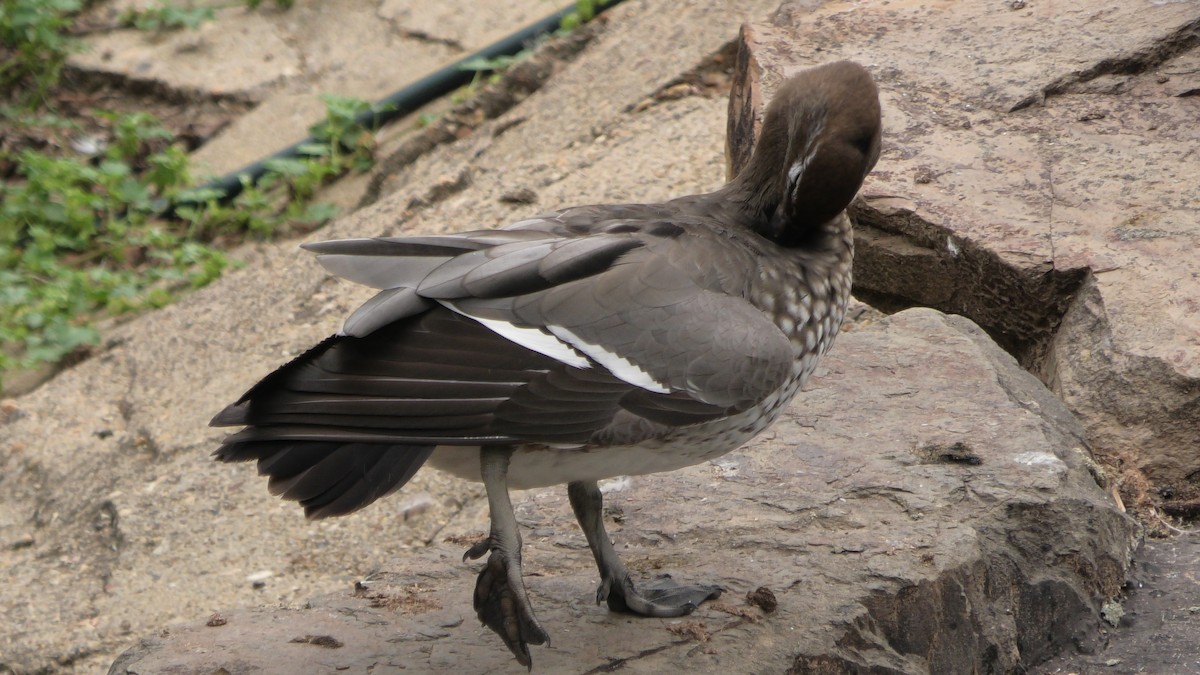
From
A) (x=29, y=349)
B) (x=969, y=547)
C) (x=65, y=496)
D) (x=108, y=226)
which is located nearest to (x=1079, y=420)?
(x=969, y=547)

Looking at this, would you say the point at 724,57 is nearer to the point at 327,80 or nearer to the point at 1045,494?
the point at 327,80

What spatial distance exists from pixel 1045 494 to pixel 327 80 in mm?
5826

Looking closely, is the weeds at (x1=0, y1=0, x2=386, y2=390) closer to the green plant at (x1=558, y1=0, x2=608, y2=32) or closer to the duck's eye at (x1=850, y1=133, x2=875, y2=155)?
Result: the green plant at (x1=558, y1=0, x2=608, y2=32)

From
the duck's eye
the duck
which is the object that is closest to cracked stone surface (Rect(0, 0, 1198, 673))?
the duck

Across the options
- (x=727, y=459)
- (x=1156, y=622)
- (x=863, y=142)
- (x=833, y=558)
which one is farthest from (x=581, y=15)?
(x=1156, y=622)

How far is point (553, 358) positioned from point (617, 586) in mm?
692

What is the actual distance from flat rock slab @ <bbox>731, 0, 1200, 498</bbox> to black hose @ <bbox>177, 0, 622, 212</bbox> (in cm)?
229

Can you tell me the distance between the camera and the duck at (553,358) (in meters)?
2.83

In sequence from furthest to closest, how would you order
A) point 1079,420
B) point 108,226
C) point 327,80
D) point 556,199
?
point 327,80
point 108,226
point 556,199
point 1079,420

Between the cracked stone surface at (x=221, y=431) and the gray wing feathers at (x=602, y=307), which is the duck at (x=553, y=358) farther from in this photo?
the cracked stone surface at (x=221, y=431)

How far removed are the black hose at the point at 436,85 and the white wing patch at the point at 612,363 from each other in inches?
194

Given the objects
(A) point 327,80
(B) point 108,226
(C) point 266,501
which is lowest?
(C) point 266,501

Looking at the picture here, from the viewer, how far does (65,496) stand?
5094 millimetres

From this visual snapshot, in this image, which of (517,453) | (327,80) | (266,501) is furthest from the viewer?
(327,80)
